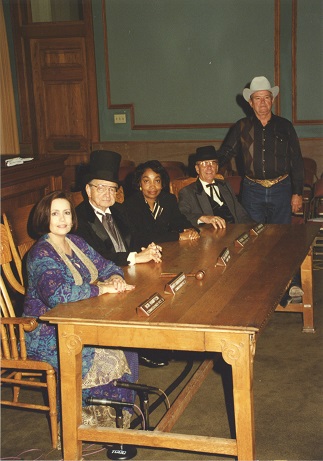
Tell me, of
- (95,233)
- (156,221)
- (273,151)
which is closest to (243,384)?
(95,233)

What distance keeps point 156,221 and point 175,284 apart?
4.79 ft

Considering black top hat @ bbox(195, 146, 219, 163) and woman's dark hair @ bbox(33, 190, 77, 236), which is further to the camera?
black top hat @ bbox(195, 146, 219, 163)

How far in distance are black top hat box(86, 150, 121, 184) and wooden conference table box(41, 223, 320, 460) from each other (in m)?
0.57

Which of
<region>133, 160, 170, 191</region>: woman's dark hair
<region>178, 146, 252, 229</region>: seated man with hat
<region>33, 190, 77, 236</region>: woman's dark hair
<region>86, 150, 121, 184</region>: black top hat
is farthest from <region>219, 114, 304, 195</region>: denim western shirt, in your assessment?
<region>33, 190, 77, 236</region>: woman's dark hair

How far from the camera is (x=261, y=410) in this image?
11.1ft

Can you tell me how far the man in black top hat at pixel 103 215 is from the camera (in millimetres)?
3473

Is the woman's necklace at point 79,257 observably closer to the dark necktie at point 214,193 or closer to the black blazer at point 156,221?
the black blazer at point 156,221

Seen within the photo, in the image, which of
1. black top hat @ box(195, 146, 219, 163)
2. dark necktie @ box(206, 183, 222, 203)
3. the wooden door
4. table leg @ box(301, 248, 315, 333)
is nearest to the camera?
table leg @ box(301, 248, 315, 333)

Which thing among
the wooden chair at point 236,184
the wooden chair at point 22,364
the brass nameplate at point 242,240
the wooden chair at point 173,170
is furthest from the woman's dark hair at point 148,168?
the wooden chair at point 236,184

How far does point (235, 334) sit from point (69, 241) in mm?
1072

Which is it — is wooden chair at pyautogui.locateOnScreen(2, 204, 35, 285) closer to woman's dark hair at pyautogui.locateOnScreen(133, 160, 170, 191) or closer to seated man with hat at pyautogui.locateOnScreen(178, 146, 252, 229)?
woman's dark hair at pyautogui.locateOnScreen(133, 160, 170, 191)

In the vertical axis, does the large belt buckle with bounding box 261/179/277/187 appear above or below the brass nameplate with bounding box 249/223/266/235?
above

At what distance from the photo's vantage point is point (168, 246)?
389 centimetres

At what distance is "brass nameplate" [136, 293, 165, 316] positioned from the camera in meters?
2.52
